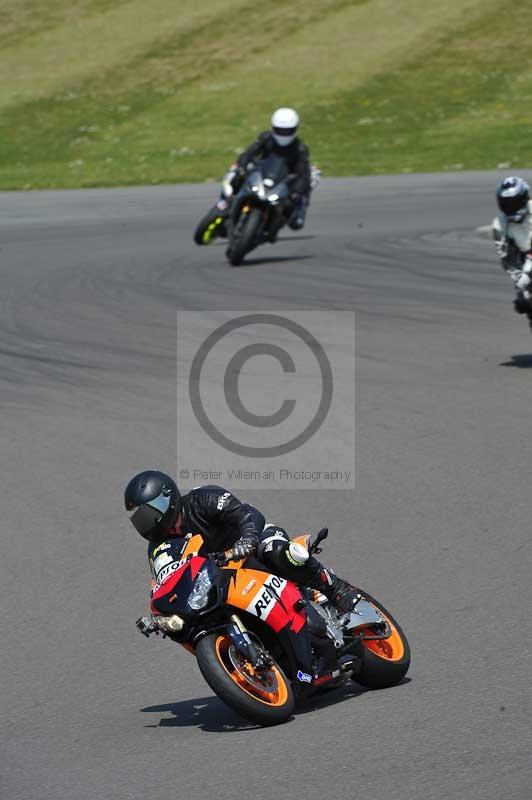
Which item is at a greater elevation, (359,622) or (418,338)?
(359,622)

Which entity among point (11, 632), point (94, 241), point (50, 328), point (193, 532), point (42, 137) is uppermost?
Answer: point (193, 532)

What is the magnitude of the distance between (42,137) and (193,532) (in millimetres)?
30687

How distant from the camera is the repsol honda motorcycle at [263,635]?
6160 millimetres

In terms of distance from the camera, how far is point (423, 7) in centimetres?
4631

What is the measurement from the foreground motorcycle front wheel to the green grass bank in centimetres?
2445

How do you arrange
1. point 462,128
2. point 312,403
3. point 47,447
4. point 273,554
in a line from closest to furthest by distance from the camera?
point 273,554, point 47,447, point 312,403, point 462,128

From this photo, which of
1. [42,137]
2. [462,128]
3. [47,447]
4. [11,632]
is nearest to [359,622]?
[11,632]

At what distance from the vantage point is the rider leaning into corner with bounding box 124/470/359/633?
6.49 meters

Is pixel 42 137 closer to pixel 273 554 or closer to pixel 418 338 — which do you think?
pixel 418 338

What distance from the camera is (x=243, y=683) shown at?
614 cm

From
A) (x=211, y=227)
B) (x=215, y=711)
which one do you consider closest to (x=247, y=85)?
(x=211, y=227)

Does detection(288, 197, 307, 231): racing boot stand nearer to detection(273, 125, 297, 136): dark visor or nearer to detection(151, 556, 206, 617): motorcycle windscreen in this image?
detection(273, 125, 297, 136): dark visor

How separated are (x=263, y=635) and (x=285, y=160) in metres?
13.5

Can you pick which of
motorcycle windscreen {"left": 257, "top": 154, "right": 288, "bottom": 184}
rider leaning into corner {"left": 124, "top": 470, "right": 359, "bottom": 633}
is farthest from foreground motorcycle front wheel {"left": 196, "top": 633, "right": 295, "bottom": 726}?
motorcycle windscreen {"left": 257, "top": 154, "right": 288, "bottom": 184}
